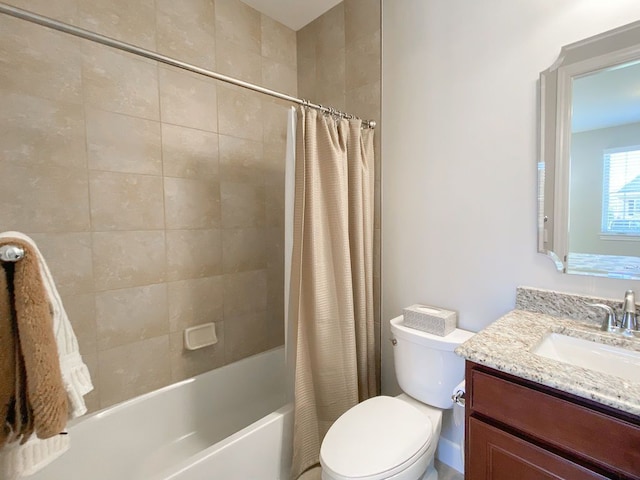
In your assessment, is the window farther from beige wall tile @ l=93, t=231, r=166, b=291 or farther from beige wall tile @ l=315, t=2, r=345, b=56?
beige wall tile @ l=93, t=231, r=166, b=291

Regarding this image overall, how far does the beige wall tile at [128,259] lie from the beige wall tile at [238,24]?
4.07ft

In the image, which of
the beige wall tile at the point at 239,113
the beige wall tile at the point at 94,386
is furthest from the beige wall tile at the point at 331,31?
the beige wall tile at the point at 94,386

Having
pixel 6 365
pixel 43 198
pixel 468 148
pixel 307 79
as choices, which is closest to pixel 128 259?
pixel 43 198

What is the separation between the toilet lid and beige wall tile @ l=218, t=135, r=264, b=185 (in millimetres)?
1433

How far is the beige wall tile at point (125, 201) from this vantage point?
1452 millimetres

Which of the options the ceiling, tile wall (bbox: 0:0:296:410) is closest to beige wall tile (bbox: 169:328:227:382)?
tile wall (bbox: 0:0:296:410)

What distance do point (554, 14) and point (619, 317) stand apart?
1.15m

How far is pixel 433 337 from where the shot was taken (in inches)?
54.9

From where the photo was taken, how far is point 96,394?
1.49m

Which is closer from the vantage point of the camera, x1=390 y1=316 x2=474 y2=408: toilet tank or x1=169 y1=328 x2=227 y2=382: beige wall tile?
x1=390 y1=316 x2=474 y2=408: toilet tank

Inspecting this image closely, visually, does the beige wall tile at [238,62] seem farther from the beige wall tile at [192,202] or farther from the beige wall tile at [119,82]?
the beige wall tile at [192,202]

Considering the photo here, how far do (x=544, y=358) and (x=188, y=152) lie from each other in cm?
180

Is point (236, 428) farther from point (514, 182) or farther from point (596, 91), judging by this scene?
point (596, 91)

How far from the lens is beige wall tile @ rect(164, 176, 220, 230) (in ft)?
5.47
